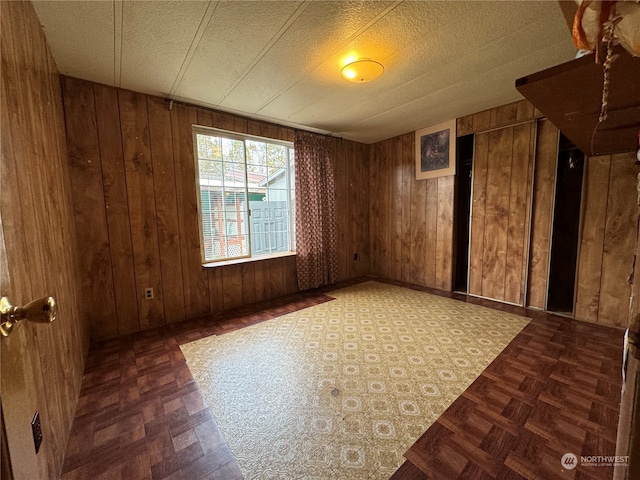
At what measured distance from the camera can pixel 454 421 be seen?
1.37 meters

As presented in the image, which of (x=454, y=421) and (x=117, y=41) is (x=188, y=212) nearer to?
(x=117, y=41)

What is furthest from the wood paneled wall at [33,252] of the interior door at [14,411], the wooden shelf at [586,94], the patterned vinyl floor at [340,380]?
the wooden shelf at [586,94]

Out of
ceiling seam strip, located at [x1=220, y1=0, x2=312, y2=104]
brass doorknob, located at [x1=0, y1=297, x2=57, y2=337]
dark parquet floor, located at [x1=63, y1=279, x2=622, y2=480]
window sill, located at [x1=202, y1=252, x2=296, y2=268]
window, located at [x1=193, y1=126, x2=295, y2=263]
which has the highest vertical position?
ceiling seam strip, located at [x1=220, y1=0, x2=312, y2=104]

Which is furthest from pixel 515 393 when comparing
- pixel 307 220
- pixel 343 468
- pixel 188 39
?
pixel 188 39

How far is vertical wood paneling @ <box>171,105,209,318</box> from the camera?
106 inches

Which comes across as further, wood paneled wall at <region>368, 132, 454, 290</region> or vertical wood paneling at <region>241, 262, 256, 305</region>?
wood paneled wall at <region>368, 132, 454, 290</region>

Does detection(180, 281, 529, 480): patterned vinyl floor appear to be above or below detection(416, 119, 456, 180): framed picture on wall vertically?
below

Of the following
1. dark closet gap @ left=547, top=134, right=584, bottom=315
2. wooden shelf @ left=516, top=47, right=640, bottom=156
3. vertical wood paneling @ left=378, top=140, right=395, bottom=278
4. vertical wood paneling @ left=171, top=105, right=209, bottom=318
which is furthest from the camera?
vertical wood paneling @ left=378, top=140, right=395, bottom=278

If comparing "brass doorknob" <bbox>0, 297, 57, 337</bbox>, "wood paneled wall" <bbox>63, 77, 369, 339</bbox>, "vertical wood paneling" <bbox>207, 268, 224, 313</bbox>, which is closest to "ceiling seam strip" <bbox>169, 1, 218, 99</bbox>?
"wood paneled wall" <bbox>63, 77, 369, 339</bbox>

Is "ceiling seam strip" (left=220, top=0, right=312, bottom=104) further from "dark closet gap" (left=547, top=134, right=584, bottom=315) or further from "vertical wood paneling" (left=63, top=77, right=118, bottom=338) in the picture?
"dark closet gap" (left=547, top=134, right=584, bottom=315)

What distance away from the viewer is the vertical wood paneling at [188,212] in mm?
2693

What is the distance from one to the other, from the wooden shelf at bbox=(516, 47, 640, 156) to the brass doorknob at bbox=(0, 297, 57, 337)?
5.28 ft

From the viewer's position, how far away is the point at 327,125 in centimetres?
353

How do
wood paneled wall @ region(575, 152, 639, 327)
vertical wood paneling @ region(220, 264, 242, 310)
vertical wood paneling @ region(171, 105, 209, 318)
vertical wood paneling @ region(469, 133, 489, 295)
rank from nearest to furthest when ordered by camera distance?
wood paneled wall @ region(575, 152, 639, 327), vertical wood paneling @ region(171, 105, 209, 318), vertical wood paneling @ region(220, 264, 242, 310), vertical wood paneling @ region(469, 133, 489, 295)
